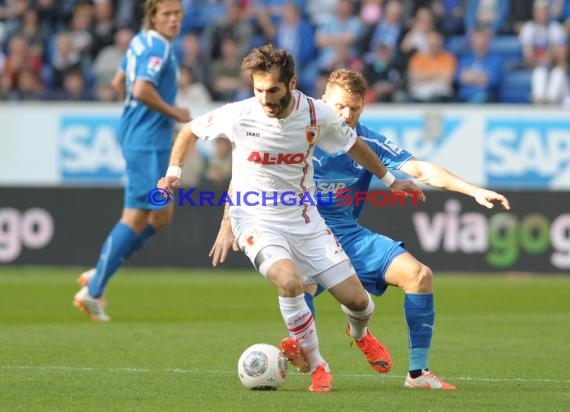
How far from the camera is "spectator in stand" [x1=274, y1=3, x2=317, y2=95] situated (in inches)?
760

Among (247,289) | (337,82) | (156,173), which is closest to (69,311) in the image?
(156,173)

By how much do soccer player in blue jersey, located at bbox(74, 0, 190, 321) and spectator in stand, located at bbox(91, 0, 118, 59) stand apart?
8.16m

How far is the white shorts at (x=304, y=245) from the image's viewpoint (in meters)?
7.35

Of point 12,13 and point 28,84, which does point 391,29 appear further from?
point 12,13

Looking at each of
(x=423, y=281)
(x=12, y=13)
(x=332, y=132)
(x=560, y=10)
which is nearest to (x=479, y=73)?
(x=560, y=10)

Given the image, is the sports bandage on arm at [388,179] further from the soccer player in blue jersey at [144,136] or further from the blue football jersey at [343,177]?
the soccer player in blue jersey at [144,136]

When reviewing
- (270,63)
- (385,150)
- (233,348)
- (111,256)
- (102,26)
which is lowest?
(233,348)

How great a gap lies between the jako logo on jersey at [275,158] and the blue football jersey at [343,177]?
0.77m

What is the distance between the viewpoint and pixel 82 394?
278 inches

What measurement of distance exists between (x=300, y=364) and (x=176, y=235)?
9.55 metres

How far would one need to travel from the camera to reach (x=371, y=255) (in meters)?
8.03

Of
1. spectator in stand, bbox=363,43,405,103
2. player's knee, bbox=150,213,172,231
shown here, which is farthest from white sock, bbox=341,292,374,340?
spectator in stand, bbox=363,43,405,103

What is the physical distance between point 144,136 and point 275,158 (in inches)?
166

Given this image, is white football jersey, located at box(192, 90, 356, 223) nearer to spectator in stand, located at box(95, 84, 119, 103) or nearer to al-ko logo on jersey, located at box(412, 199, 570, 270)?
al-ko logo on jersey, located at box(412, 199, 570, 270)
